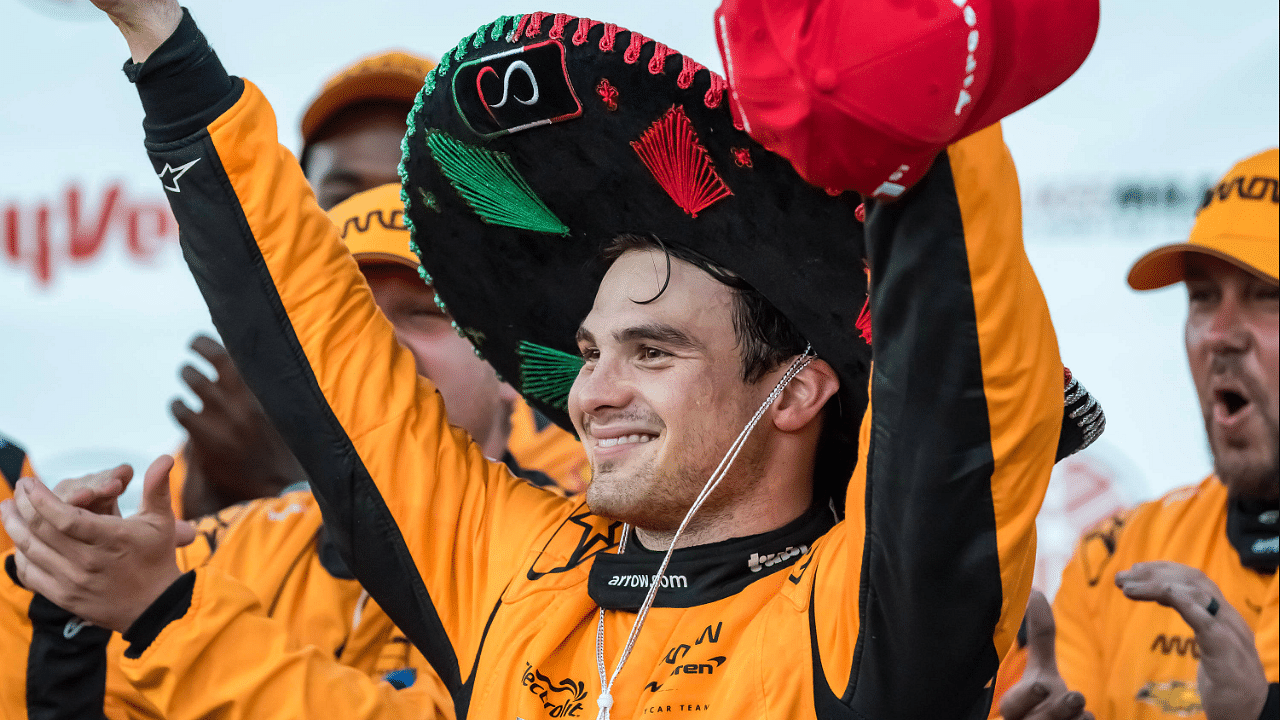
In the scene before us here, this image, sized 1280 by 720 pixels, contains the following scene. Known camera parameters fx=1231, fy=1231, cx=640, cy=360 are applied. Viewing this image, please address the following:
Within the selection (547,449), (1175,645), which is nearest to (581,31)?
(1175,645)

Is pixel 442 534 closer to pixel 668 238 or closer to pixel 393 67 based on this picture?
pixel 668 238

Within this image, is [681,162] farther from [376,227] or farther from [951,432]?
[376,227]

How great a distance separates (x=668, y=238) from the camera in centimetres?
163

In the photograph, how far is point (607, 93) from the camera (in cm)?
144

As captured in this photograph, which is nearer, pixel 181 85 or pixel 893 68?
pixel 893 68

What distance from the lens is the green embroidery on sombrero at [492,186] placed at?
64.0 inches

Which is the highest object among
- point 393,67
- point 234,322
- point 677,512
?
point 393,67

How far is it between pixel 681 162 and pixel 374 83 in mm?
1734

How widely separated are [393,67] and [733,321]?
5.40ft

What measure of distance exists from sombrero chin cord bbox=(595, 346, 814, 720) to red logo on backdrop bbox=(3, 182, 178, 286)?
8.53ft

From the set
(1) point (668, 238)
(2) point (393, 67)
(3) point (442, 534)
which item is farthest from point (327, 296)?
(2) point (393, 67)

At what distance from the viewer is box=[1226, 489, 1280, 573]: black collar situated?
245cm

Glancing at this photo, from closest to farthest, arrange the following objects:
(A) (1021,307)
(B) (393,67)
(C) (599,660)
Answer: (A) (1021,307)
(C) (599,660)
(B) (393,67)

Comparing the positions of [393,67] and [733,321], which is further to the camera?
[393,67]
